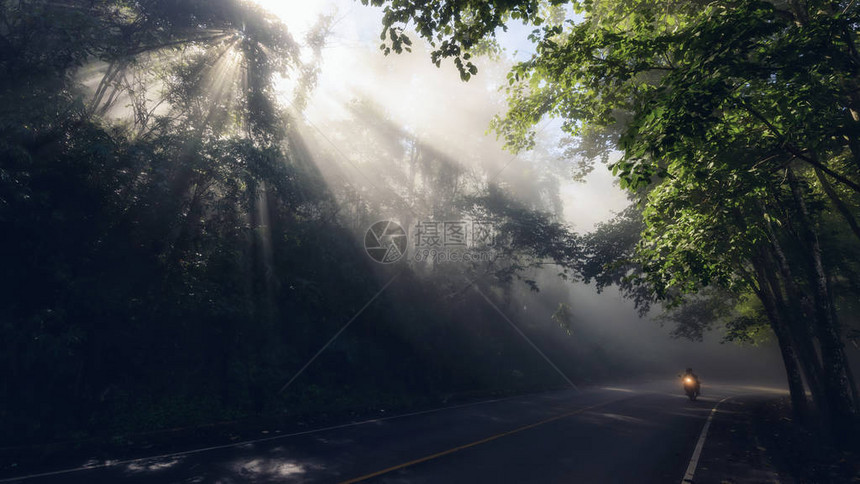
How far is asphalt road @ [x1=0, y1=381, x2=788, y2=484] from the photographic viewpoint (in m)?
6.96

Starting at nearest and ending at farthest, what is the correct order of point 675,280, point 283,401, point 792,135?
point 792,135 < point 675,280 < point 283,401

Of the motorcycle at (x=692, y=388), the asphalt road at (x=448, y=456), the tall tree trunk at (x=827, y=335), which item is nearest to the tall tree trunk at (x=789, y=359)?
the asphalt road at (x=448, y=456)

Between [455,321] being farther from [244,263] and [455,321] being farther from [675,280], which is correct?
[675,280]

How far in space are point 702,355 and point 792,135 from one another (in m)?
63.1

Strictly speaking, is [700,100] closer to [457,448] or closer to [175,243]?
[457,448]

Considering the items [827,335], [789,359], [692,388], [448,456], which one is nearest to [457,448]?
[448,456]

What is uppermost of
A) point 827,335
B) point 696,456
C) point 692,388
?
point 827,335

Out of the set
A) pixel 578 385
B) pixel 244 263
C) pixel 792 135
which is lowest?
pixel 578 385

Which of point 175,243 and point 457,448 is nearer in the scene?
point 457,448

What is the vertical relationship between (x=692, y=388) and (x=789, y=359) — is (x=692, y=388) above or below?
A: below

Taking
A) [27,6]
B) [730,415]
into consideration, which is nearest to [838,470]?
[730,415]

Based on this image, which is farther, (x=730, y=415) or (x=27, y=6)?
(x=730, y=415)

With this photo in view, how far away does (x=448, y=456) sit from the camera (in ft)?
27.0

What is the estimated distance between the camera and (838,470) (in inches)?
304
